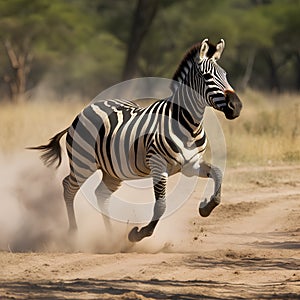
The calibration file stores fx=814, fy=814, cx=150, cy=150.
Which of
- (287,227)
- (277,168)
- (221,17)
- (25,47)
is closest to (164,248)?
(287,227)

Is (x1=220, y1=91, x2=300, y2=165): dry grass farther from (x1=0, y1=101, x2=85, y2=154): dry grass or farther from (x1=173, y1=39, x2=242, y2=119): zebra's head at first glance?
(x1=173, y1=39, x2=242, y2=119): zebra's head

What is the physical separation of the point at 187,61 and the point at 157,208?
4.41ft

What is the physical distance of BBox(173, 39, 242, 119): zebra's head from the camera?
671cm

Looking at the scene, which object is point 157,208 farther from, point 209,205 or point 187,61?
point 187,61

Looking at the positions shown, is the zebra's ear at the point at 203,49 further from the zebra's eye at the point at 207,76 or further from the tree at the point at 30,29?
the tree at the point at 30,29

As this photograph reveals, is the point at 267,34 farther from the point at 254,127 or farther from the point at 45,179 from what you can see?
the point at 45,179

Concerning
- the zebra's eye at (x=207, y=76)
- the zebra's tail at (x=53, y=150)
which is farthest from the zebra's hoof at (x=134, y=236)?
the zebra's tail at (x=53, y=150)

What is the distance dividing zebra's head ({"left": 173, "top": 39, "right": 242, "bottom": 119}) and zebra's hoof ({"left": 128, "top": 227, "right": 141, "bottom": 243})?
4.08 feet

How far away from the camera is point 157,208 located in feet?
22.5

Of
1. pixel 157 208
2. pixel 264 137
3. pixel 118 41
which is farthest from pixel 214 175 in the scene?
pixel 118 41

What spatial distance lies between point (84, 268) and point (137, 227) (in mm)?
969

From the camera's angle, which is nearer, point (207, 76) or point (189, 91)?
point (207, 76)

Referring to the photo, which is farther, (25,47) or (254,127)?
(25,47)

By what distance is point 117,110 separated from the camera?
7.67 m
